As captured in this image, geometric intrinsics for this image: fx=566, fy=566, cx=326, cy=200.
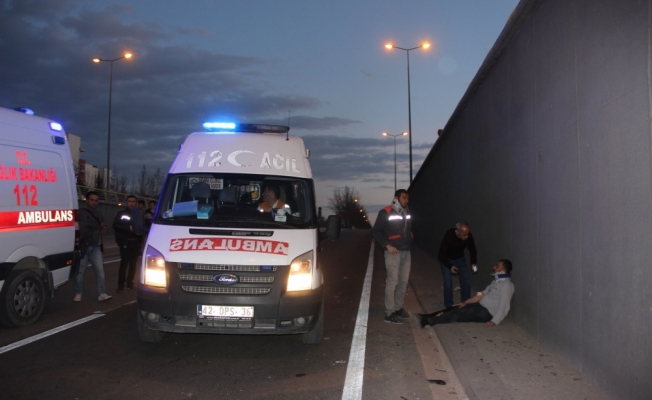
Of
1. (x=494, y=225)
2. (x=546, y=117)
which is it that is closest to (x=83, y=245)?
(x=494, y=225)

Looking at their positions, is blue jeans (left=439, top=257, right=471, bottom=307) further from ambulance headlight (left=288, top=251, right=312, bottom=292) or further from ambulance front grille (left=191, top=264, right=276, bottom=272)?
ambulance front grille (left=191, top=264, right=276, bottom=272)

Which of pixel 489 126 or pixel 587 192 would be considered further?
pixel 489 126

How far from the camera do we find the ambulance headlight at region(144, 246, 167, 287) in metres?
6.11

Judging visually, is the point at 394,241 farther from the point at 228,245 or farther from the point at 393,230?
the point at 228,245

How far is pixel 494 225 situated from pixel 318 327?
3.92 metres

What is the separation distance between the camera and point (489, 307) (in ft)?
25.5

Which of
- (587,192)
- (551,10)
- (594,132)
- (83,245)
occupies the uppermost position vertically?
(551,10)

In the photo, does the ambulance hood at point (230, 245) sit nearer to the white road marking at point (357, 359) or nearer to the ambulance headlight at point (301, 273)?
the ambulance headlight at point (301, 273)

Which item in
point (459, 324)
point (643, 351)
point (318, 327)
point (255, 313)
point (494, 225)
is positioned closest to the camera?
point (643, 351)

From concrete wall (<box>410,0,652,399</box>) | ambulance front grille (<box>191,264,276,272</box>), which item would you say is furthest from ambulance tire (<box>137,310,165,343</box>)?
concrete wall (<box>410,0,652,399</box>)

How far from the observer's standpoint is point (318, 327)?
6770mm

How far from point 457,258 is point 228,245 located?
4551 mm

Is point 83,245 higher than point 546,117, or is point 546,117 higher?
point 546,117

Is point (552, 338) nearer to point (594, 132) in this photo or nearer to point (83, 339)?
point (594, 132)
